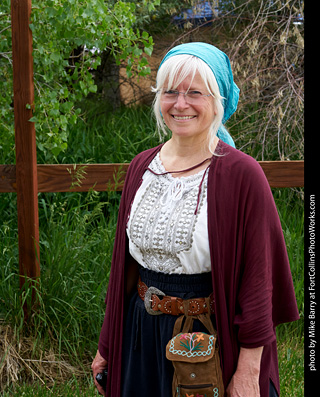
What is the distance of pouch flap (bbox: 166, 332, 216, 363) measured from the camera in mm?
2006

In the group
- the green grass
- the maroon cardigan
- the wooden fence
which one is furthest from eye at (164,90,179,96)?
the wooden fence

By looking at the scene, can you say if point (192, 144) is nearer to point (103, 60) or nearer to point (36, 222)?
point (36, 222)

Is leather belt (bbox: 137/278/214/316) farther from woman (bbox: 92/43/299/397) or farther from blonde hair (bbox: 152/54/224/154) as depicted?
blonde hair (bbox: 152/54/224/154)

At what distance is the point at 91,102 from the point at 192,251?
507cm

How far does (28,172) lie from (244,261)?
2039 mm

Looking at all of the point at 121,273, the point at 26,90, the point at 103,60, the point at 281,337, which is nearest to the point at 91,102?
the point at 103,60

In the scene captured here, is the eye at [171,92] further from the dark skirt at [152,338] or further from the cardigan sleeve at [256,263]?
the dark skirt at [152,338]

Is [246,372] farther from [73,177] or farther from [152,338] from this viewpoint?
[73,177]

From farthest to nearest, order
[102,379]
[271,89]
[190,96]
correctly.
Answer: [271,89] < [102,379] < [190,96]

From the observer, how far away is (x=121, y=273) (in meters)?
2.31

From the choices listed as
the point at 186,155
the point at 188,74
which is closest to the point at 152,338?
the point at 186,155

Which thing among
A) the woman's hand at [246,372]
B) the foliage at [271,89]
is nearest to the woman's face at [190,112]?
the woman's hand at [246,372]

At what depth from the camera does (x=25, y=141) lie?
3.64 meters

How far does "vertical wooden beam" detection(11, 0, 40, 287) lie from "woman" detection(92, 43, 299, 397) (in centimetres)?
152
